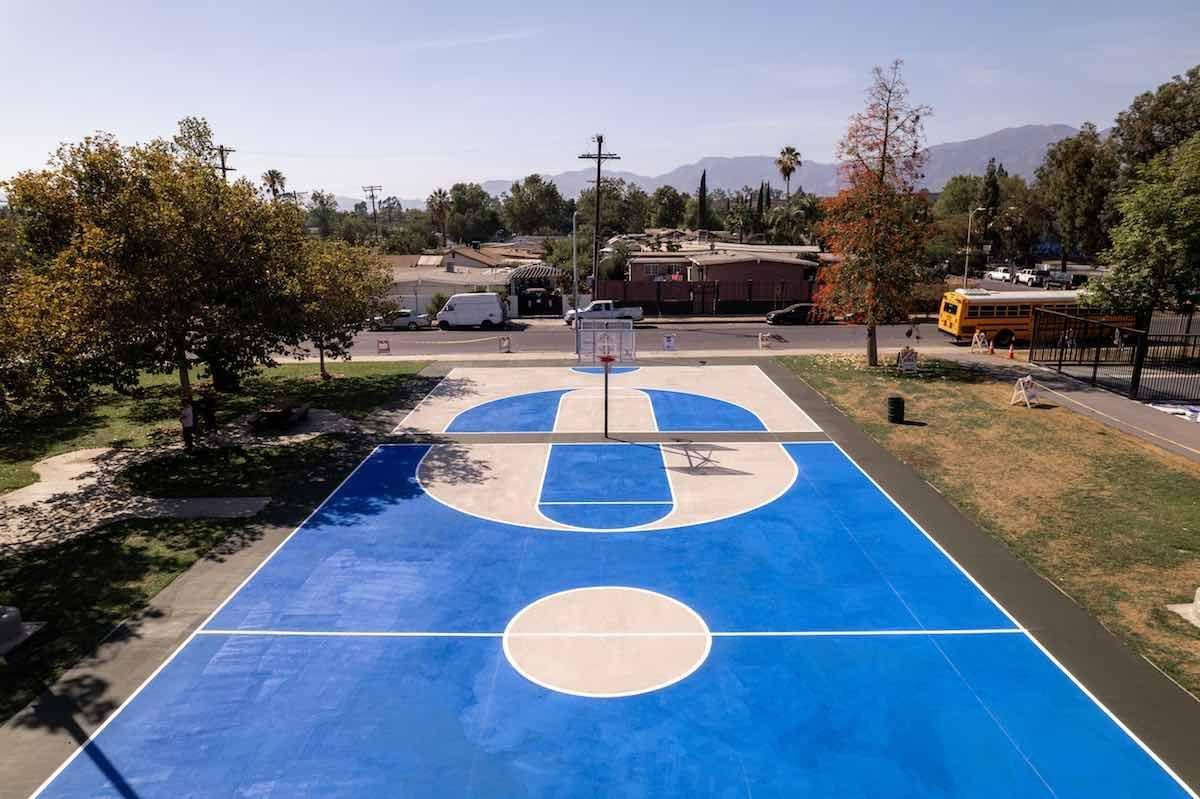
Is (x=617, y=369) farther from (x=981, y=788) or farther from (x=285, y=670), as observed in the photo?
(x=981, y=788)

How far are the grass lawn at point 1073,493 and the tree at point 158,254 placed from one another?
22.2 m

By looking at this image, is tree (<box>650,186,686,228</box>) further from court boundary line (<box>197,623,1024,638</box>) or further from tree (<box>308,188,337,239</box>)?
court boundary line (<box>197,623,1024,638</box>)

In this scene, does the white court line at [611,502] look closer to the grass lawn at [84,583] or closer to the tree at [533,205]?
the grass lawn at [84,583]

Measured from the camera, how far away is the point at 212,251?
72.9ft

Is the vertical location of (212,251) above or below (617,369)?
above

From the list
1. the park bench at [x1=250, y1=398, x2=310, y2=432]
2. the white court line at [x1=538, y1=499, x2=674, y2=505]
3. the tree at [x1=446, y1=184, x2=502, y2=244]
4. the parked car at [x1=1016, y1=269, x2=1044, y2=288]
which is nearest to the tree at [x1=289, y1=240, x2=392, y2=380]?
the park bench at [x1=250, y1=398, x2=310, y2=432]

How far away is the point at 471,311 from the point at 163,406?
79.8ft

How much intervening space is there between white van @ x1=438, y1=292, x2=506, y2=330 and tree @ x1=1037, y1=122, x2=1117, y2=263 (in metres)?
55.2

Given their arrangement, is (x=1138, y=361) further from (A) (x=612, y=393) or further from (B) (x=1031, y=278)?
(B) (x=1031, y=278)

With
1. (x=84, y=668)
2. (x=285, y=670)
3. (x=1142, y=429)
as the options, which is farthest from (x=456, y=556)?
(x=1142, y=429)

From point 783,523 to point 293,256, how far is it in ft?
64.9

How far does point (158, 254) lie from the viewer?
68.9 ft

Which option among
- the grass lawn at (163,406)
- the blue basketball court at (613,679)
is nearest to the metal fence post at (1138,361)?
the blue basketball court at (613,679)

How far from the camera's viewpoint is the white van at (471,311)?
52.6m
